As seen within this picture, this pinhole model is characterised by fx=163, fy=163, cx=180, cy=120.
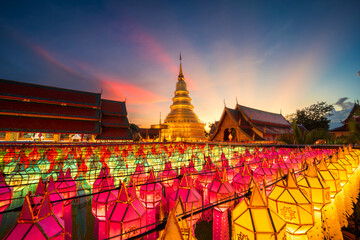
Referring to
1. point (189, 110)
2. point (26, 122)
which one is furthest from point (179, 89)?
point (26, 122)

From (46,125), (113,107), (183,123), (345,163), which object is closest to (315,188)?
(345,163)

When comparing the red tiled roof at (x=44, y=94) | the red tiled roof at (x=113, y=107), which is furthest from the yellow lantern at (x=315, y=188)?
the red tiled roof at (x=113, y=107)

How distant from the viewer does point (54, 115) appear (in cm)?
2048

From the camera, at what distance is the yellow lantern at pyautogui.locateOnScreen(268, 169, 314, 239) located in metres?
2.09

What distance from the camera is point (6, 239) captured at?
5.20ft

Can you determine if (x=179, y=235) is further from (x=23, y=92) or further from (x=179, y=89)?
(x=179, y=89)

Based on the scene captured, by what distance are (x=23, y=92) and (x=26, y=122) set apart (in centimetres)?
486

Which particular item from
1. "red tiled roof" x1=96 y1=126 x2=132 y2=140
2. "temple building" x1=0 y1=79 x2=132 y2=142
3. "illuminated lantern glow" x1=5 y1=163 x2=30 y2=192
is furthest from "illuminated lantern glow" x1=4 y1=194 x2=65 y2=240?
"red tiled roof" x1=96 y1=126 x2=132 y2=140

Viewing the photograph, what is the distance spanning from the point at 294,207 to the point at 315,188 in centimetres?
85

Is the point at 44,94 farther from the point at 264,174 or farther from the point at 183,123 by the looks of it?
the point at 264,174

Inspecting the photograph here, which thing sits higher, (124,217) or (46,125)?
(46,125)

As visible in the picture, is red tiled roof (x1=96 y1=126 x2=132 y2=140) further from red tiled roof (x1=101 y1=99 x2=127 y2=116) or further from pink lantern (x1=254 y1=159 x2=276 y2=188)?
pink lantern (x1=254 y1=159 x2=276 y2=188)

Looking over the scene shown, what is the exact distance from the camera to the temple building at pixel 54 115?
18538mm

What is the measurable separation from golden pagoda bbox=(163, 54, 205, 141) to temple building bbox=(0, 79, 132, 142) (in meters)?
14.8
